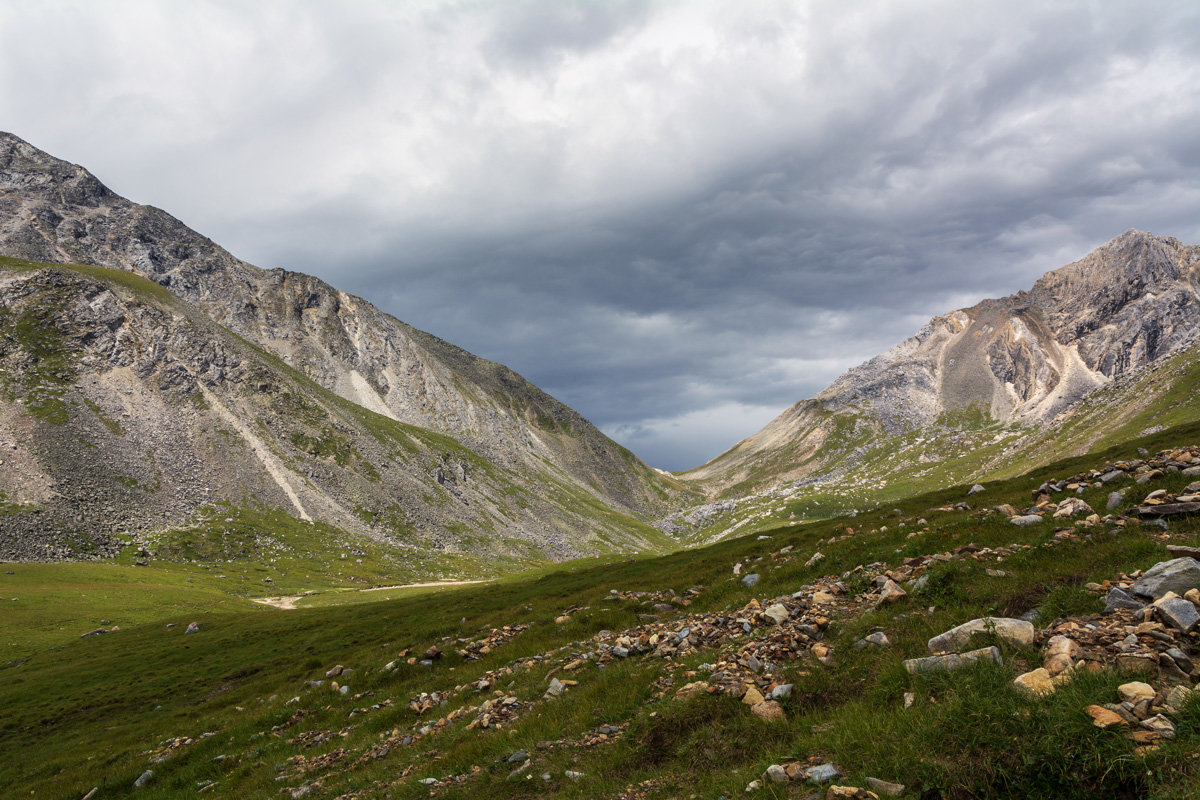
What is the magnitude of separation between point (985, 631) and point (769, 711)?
3.97 metres

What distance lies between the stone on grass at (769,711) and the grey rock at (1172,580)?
645 centimetres

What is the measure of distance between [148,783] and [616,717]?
2100 centimetres

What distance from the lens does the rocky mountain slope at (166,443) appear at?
10781 centimetres

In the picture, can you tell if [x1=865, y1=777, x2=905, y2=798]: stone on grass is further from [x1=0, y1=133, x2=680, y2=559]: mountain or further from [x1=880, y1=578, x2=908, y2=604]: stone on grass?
[x1=0, y1=133, x2=680, y2=559]: mountain

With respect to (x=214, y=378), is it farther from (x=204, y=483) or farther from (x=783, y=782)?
(x=783, y=782)

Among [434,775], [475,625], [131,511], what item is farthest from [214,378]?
[434,775]

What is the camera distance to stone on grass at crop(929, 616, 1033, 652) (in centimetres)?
847

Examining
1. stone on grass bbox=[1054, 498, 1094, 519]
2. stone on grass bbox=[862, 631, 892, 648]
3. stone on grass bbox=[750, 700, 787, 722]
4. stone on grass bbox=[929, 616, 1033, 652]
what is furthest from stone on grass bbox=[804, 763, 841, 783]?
stone on grass bbox=[1054, 498, 1094, 519]

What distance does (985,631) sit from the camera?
8.91m

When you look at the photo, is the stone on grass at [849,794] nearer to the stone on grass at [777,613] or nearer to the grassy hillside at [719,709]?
the grassy hillside at [719,709]

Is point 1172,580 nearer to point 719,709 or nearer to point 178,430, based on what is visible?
point 719,709

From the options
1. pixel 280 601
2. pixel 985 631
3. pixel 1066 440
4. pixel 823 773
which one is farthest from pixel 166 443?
pixel 1066 440

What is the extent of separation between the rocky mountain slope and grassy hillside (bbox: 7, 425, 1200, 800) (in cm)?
10532

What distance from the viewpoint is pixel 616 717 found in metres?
11.7
